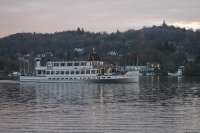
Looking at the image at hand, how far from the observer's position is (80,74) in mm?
123000

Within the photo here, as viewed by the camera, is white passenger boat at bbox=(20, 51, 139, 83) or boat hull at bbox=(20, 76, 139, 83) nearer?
boat hull at bbox=(20, 76, 139, 83)

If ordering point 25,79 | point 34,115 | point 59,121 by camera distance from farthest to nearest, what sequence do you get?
point 25,79 < point 34,115 < point 59,121

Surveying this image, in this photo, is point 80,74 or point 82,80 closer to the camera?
point 82,80

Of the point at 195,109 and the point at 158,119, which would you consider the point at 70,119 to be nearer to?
the point at 158,119

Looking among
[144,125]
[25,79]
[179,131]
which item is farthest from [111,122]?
[25,79]

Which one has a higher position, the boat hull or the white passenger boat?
the white passenger boat

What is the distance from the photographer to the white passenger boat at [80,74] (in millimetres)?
119375

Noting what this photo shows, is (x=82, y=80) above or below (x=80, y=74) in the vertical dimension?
below

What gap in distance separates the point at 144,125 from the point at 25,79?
9495cm

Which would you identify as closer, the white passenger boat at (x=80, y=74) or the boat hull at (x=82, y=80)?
the boat hull at (x=82, y=80)

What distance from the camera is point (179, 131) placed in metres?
32.3

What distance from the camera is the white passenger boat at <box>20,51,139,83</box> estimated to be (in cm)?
11938

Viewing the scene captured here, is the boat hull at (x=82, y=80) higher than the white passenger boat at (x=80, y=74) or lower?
lower

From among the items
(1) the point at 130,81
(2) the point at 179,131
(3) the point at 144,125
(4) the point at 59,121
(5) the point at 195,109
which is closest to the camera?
(2) the point at 179,131
